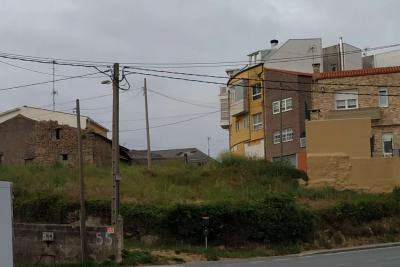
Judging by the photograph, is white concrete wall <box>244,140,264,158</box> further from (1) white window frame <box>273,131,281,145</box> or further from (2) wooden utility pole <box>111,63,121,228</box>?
(2) wooden utility pole <box>111,63,121,228</box>

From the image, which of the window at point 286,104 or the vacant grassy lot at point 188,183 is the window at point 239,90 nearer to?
the window at point 286,104

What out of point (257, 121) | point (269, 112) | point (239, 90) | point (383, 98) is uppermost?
point (239, 90)

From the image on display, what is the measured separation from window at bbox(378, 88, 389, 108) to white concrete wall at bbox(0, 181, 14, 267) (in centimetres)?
4587

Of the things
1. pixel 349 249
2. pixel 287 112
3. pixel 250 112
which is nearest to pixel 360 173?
pixel 349 249

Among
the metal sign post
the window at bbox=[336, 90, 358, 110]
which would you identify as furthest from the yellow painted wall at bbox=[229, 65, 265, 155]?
the metal sign post

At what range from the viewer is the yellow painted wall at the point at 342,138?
4353 centimetres

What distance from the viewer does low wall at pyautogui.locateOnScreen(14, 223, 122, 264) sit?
2800cm

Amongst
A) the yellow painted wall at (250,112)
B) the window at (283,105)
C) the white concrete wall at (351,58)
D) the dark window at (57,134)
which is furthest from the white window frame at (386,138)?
the dark window at (57,134)

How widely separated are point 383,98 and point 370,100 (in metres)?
1.05

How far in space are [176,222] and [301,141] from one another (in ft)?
94.0

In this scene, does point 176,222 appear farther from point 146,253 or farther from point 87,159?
point 87,159

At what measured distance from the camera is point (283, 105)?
61.9m

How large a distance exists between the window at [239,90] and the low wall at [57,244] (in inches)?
1605

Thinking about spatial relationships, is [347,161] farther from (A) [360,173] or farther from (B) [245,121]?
(B) [245,121]
